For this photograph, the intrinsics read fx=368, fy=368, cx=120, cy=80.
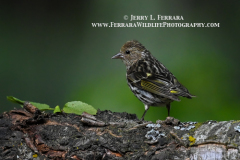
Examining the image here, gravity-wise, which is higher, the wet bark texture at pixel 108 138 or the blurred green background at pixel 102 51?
the blurred green background at pixel 102 51

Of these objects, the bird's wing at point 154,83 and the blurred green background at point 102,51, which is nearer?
the bird's wing at point 154,83

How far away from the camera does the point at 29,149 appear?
7.86ft

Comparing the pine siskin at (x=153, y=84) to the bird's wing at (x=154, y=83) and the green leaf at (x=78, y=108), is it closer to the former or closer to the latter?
the bird's wing at (x=154, y=83)

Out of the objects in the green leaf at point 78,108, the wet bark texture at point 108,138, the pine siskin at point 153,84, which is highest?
the pine siskin at point 153,84

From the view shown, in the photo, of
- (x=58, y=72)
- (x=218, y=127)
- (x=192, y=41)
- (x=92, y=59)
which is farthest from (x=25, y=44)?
(x=218, y=127)

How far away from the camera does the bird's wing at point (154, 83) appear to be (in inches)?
154

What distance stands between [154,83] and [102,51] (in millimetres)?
1805

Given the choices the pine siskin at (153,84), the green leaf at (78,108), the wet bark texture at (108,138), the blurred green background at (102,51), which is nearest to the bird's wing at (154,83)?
the pine siskin at (153,84)

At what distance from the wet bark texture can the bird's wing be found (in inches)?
53.1

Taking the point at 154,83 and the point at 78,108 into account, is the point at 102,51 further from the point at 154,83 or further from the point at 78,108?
the point at 78,108

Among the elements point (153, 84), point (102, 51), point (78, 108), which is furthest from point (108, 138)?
point (102, 51)

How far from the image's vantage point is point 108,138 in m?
2.42

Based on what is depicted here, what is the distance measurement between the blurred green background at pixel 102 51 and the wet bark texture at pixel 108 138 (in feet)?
4.49

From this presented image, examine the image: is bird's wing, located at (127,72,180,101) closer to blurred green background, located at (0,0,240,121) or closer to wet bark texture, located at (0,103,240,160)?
blurred green background, located at (0,0,240,121)
